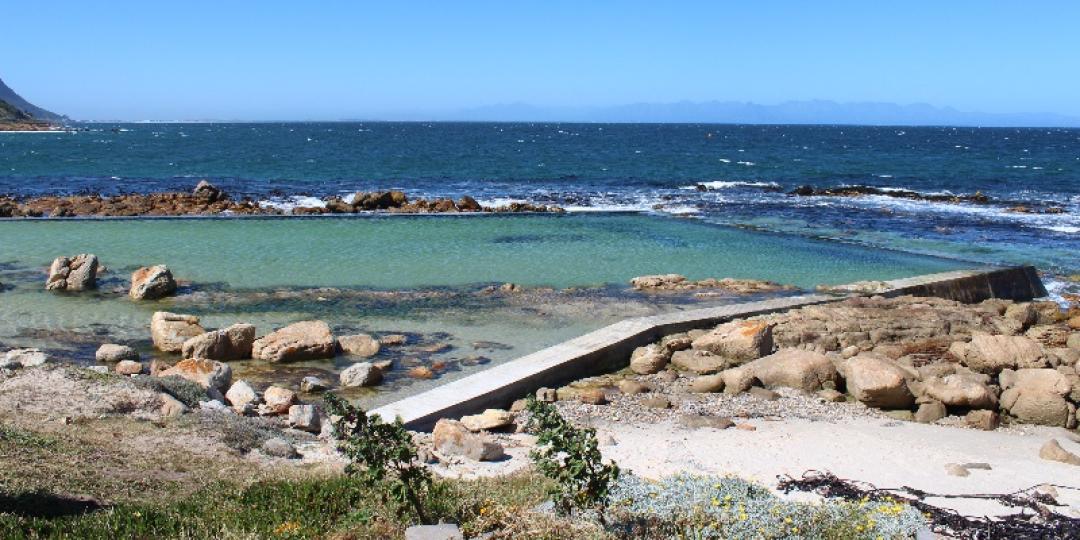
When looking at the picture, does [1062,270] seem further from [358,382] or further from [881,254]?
[358,382]

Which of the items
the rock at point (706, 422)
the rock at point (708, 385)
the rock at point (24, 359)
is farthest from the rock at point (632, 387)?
the rock at point (24, 359)

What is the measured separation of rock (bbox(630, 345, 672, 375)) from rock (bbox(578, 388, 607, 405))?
4.92 feet

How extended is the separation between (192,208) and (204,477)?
25984 millimetres

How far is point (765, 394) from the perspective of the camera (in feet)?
37.7

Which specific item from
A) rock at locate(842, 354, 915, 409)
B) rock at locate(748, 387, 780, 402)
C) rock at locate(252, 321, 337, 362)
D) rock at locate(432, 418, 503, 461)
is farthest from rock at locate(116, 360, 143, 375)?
rock at locate(842, 354, 915, 409)

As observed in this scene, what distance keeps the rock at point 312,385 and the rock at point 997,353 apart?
8662 mm

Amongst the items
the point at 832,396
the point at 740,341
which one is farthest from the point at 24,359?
the point at 832,396

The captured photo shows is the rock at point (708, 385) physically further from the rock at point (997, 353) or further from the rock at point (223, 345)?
the rock at point (223, 345)

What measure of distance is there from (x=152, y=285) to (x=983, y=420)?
13.9 metres

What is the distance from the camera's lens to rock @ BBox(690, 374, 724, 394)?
1178 centimetres

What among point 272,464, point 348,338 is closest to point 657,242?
point 348,338

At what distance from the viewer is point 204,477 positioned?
289 inches

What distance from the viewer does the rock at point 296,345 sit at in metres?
12.8

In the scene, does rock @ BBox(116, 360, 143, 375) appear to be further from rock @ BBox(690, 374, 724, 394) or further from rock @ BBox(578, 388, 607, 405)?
rock @ BBox(690, 374, 724, 394)
